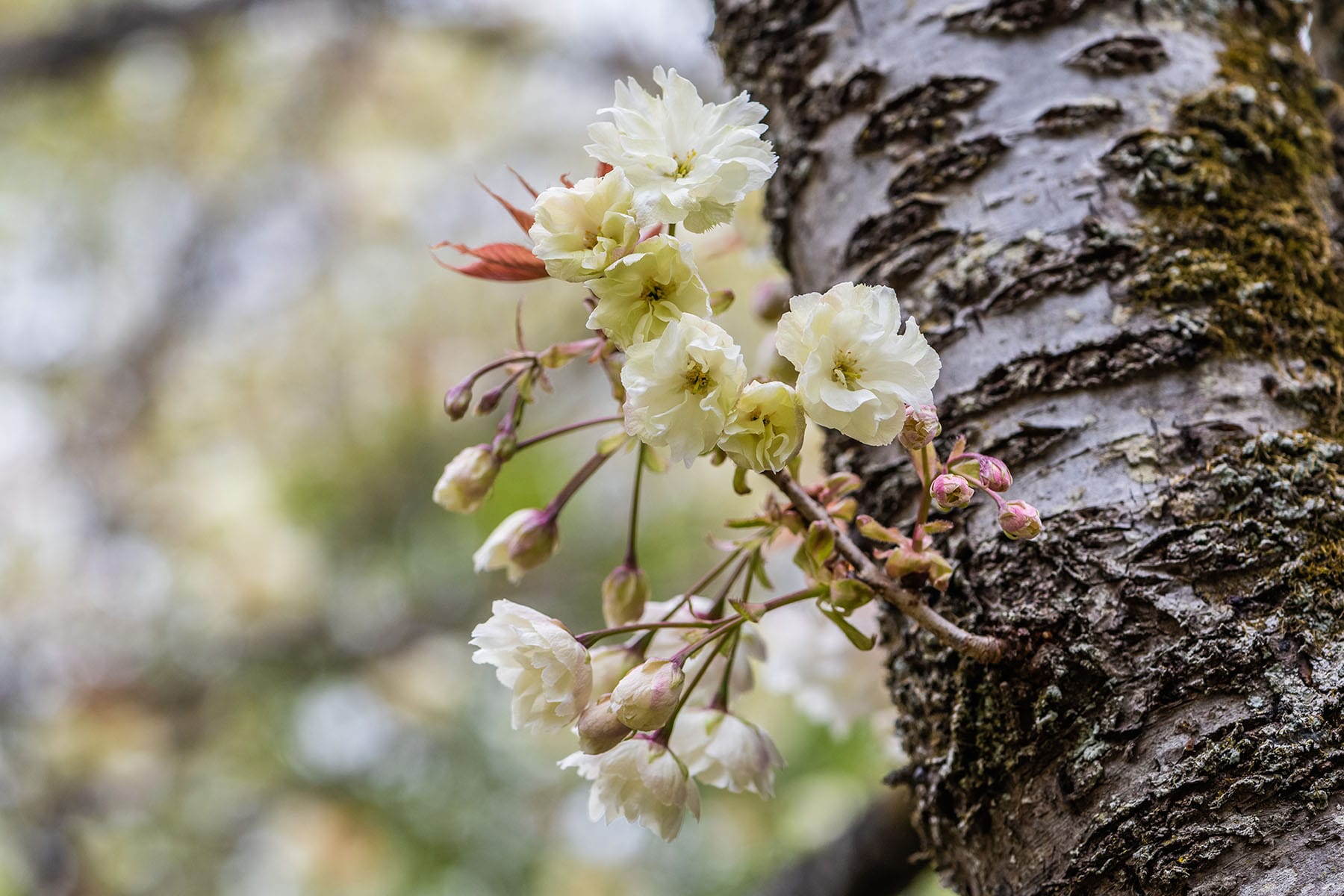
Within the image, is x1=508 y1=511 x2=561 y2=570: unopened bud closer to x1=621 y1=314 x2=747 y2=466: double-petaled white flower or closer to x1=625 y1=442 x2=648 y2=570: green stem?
x1=625 y1=442 x2=648 y2=570: green stem

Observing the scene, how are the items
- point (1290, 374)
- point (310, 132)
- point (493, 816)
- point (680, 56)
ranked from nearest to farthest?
point (1290, 374), point (680, 56), point (493, 816), point (310, 132)

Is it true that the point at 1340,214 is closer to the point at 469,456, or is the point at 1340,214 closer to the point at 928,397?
the point at 928,397

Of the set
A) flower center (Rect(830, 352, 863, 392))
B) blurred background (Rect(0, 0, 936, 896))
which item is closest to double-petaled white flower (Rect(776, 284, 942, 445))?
flower center (Rect(830, 352, 863, 392))

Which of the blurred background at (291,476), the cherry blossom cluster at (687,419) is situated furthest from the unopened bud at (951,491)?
the blurred background at (291,476)

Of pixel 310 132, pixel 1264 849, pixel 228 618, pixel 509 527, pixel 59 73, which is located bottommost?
pixel 1264 849

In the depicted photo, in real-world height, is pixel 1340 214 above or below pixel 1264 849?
above

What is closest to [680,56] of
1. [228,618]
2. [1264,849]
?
[228,618]

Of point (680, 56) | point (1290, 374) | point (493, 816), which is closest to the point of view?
point (1290, 374)
